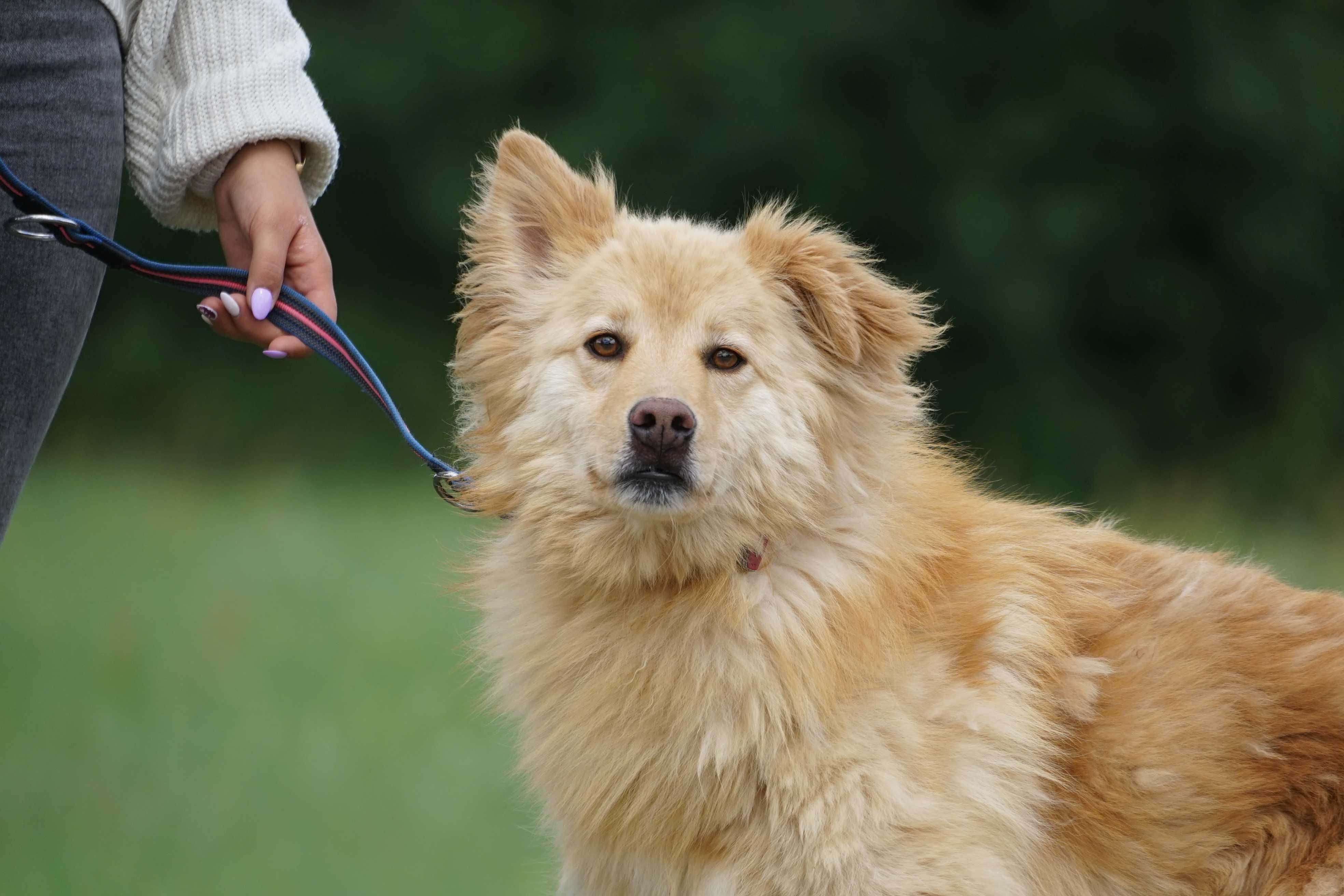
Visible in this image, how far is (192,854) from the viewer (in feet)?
18.1

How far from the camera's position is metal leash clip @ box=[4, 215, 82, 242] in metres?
2.54

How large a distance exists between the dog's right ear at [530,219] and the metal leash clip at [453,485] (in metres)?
0.52

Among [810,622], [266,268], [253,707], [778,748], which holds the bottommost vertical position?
[253,707]

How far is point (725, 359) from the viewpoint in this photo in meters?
3.46

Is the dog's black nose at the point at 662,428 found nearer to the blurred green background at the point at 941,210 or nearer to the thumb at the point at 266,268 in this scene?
the thumb at the point at 266,268

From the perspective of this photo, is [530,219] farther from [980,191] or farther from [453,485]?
[980,191]

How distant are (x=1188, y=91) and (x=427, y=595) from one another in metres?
11.0

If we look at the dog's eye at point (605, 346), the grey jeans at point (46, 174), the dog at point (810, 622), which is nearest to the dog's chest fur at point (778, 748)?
the dog at point (810, 622)

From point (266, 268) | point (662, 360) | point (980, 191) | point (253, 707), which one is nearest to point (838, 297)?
point (662, 360)

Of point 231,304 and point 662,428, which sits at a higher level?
point 662,428

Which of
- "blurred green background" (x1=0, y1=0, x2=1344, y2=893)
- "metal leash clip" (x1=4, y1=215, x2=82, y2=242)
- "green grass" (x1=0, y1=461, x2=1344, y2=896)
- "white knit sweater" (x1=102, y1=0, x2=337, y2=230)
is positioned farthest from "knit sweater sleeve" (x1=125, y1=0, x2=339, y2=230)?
"blurred green background" (x1=0, y1=0, x2=1344, y2=893)

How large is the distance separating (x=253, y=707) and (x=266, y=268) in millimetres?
4667

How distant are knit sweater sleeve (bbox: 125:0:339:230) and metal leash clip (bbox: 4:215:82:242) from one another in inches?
15.4

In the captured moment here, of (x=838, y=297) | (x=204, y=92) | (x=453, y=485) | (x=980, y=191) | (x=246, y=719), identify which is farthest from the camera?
(x=980, y=191)
